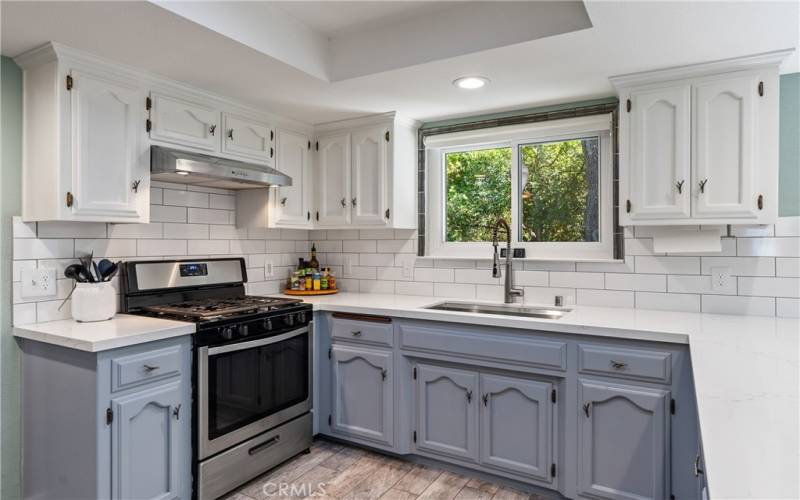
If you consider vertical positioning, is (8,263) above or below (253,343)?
above

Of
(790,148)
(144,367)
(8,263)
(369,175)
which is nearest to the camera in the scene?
(144,367)

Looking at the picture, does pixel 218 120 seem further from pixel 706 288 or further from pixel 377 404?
pixel 706 288

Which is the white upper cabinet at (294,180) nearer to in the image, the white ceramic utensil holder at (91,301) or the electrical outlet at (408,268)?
the electrical outlet at (408,268)

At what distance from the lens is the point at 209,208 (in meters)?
3.05

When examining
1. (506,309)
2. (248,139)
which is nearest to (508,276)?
(506,309)

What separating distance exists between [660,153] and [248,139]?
2.25 meters

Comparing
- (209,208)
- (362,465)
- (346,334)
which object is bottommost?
(362,465)

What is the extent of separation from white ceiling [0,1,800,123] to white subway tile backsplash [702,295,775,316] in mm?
1104

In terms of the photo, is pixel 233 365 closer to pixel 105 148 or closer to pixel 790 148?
pixel 105 148

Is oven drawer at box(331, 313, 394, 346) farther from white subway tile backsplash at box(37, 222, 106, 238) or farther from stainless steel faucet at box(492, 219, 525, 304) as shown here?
white subway tile backsplash at box(37, 222, 106, 238)

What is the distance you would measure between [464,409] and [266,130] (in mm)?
2025

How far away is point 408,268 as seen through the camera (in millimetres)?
3428

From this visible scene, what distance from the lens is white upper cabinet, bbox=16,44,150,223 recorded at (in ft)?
6.87

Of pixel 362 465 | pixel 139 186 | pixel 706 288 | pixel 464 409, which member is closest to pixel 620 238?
pixel 706 288
